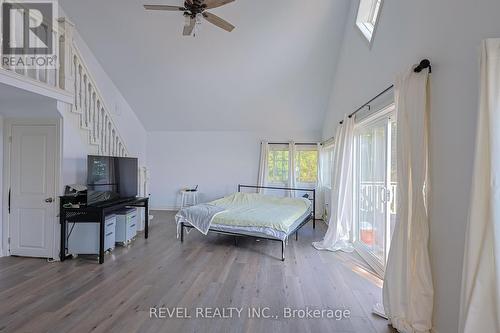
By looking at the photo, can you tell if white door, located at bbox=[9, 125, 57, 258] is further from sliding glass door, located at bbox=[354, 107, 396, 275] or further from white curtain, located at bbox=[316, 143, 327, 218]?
white curtain, located at bbox=[316, 143, 327, 218]

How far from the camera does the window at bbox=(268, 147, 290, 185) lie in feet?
25.7

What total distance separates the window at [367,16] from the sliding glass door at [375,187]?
131 centimetres

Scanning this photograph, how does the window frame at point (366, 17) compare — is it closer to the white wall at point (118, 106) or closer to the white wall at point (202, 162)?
the white wall at point (202, 162)

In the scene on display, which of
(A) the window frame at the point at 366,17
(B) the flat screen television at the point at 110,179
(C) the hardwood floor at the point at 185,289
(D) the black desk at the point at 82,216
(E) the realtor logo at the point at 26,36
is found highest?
(A) the window frame at the point at 366,17

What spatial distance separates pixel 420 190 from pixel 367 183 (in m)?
2.16

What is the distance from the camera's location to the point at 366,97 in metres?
3.88

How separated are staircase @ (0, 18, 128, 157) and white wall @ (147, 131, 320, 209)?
2.74m

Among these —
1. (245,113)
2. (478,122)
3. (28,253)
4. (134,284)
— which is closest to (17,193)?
(28,253)

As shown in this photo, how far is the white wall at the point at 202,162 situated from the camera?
26.2 ft

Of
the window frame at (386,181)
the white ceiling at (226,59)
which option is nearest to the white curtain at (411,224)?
the window frame at (386,181)

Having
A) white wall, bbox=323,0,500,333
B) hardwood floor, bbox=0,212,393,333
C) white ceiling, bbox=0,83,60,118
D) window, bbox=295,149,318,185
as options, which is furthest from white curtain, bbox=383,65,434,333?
window, bbox=295,149,318,185

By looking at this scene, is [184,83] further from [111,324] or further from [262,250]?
[111,324]

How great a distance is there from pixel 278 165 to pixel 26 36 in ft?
19.2

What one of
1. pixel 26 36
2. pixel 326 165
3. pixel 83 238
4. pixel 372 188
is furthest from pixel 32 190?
pixel 326 165
